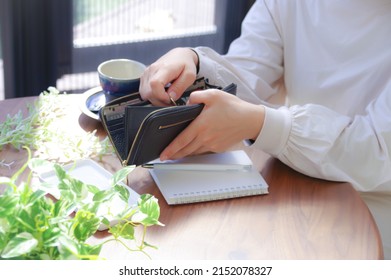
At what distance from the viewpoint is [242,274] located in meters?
0.66

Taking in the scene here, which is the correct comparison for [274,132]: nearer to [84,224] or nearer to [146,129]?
[146,129]

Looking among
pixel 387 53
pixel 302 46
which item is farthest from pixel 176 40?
pixel 387 53

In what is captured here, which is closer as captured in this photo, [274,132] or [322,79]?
[274,132]

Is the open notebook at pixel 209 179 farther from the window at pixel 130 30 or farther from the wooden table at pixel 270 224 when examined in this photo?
the window at pixel 130 30

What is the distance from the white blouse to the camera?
40.5 inches

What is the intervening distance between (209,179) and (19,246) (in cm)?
53

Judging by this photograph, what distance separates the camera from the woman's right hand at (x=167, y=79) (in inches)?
41.8

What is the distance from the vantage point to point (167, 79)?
108 cm

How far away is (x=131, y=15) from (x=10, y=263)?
1996 mm

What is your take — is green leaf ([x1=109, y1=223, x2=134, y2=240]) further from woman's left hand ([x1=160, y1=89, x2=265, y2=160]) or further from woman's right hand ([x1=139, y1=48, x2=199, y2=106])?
woman's right hand ([x1=139, y1=48, x2=199, y2=106])

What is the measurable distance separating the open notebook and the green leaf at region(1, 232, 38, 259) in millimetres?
436

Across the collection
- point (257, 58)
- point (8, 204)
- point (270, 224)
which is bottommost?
point (270, 224)

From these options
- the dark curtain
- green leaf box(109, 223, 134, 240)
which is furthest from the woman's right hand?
the dark curtain

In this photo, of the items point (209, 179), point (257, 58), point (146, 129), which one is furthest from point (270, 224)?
point (257, 58)
